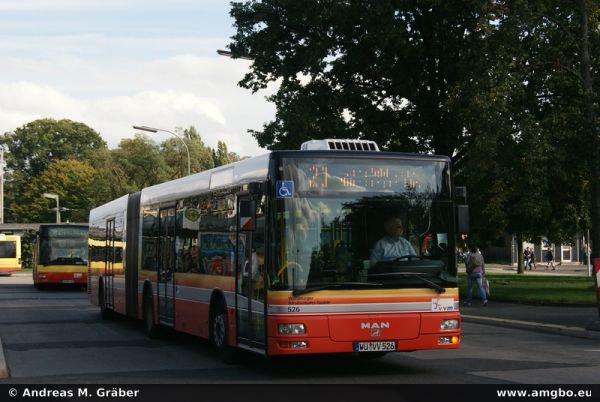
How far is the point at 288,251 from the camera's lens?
1191 cm

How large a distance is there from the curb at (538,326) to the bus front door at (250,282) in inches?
311

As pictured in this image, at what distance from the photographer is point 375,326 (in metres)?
12.0

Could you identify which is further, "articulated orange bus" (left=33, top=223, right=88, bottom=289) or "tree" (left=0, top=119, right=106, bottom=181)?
"tree" (left=0, top=119, right=106, bottom=181)

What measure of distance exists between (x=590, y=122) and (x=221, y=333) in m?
14.2

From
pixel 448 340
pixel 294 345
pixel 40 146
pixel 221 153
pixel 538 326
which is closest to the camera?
pixel 294 345

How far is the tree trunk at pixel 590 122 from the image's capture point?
81.9 feet

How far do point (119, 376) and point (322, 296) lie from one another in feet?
9.12

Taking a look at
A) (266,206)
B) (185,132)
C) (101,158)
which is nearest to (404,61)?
(266,206)

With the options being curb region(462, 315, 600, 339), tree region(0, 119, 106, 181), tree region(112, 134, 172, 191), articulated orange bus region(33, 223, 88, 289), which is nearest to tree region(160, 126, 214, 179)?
tree region(112, 134, 172, 191)

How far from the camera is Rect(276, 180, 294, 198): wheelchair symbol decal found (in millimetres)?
12039

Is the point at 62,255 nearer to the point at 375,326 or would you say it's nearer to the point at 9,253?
the point at 9,253

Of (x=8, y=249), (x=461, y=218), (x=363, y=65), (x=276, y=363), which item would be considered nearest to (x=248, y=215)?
(x=276, y=363)

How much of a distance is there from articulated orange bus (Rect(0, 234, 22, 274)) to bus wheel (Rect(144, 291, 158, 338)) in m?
47.0

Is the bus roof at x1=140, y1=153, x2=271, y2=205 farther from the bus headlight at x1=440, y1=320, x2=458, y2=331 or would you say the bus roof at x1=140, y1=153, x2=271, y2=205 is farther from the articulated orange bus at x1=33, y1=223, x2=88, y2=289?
the articulated orange bus at x1=33, y1=223, x2=88, y2=289
